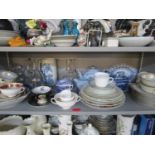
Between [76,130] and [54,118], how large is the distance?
0.18 m

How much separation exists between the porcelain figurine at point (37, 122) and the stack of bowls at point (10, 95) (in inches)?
8.6

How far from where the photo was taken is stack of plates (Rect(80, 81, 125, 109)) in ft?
2.49

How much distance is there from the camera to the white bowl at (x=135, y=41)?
0.73 meters

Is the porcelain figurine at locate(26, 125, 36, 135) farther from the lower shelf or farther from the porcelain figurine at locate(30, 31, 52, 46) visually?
the porcelain figurine at locate(30, 31, 52, 46)

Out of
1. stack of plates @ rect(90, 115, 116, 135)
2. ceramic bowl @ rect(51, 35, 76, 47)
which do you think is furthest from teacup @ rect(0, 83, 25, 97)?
stack of plates @ rect(90, 115, 116, 135)

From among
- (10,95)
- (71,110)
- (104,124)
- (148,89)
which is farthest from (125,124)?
(10,95)

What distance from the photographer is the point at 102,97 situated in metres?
0.77

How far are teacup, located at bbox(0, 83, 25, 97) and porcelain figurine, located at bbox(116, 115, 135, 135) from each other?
0.66 metres

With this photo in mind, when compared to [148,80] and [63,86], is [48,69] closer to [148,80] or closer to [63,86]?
[63,86]

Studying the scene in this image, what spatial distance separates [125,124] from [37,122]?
23.6 inches
